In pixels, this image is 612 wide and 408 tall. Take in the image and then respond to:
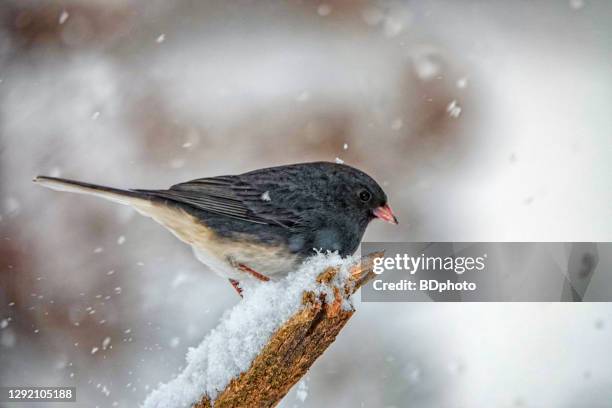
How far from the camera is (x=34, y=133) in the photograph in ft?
8.22

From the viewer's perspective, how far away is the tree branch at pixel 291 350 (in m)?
1.18

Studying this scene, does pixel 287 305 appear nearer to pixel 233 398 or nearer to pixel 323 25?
pixel 233 398

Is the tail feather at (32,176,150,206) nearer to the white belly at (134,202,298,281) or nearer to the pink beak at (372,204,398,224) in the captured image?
the white belly at (134,202,298,281)

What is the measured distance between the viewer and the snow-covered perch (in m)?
1.19

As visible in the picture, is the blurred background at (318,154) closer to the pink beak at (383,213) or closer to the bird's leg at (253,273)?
the pink beak at (383,213)

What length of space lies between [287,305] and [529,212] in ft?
5.08

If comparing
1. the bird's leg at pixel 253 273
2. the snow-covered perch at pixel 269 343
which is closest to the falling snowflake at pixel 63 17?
the bird's leg at pixel 253 273

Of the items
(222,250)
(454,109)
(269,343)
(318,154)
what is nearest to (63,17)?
(318,154)

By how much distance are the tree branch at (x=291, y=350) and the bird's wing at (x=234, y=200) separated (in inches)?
14.4

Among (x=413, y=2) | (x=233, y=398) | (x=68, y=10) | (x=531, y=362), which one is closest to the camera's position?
(x=233, y=398)

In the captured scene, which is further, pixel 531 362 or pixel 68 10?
pixel 68 10

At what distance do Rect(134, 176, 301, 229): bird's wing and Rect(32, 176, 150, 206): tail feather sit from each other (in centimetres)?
4

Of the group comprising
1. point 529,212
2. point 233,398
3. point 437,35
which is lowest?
point 233,398

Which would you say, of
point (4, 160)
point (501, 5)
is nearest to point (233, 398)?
point (4, 160)
